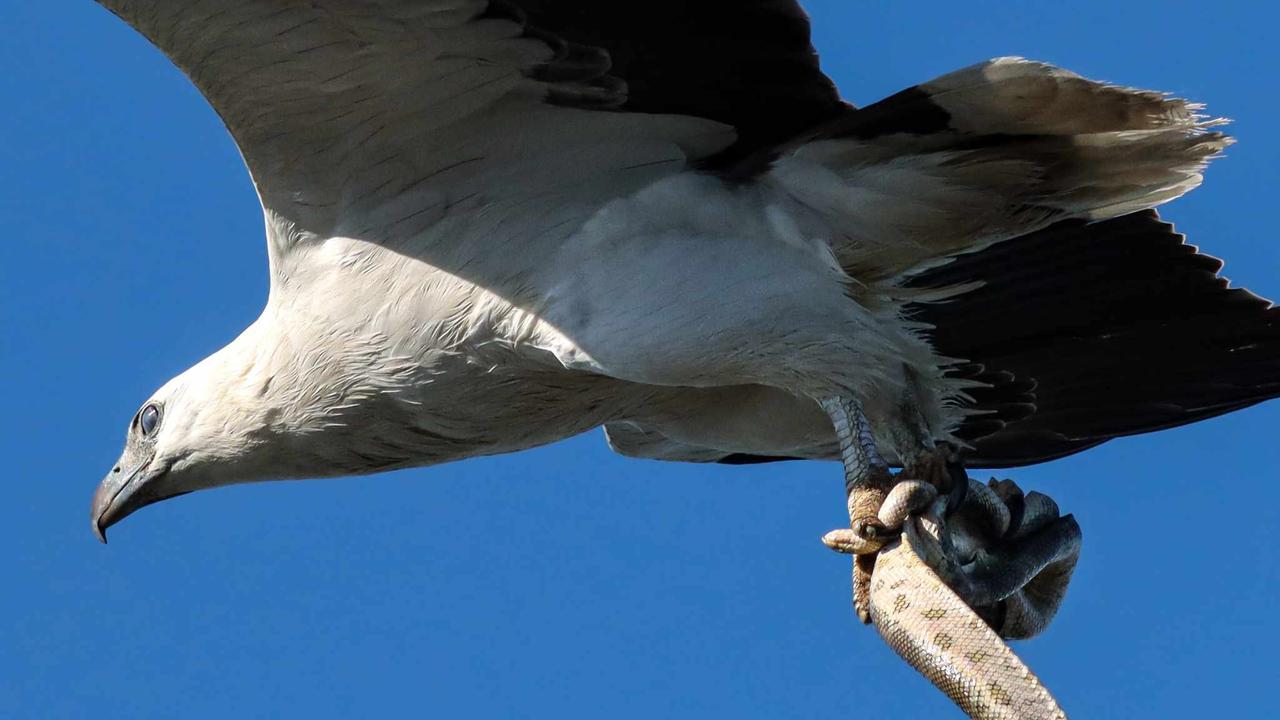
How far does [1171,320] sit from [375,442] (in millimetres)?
2558

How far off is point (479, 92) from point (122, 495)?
1.96m

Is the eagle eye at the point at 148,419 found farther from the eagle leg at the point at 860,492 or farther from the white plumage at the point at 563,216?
the eagle leg at the point at 860,492

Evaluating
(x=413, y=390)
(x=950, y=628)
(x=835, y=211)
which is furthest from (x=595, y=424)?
(x=950, y=628)

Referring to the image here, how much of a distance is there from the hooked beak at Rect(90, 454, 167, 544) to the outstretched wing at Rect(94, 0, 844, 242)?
114cm

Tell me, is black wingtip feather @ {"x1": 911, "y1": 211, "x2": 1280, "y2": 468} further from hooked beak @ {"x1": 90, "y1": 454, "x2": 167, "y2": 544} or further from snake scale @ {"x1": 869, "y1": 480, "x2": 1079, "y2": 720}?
hooked beak @ {"x1": 90, "y1": 454, "x2": 167, "y2": 544}

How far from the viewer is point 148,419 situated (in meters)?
6.75

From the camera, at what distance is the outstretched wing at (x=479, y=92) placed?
18.6ft

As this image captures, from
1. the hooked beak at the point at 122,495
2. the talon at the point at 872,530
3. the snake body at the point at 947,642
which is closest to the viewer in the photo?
the snake body at the point at 947,642

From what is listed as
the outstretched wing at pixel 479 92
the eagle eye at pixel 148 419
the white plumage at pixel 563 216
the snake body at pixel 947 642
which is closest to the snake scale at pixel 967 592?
the snake body at pixel 947 642

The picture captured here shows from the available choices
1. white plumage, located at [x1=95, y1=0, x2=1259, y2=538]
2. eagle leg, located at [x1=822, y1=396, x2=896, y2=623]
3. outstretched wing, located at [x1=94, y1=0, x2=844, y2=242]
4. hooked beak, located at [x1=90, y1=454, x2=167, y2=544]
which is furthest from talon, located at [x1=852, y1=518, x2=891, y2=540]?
hooked beak, located at [x1=90, y1=454, x2=167, y2=544]

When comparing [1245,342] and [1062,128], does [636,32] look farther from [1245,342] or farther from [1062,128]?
[1245,342]

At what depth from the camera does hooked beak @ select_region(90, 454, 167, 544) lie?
264 inches

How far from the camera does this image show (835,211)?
5820mm

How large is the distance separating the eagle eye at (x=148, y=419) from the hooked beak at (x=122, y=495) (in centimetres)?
9
